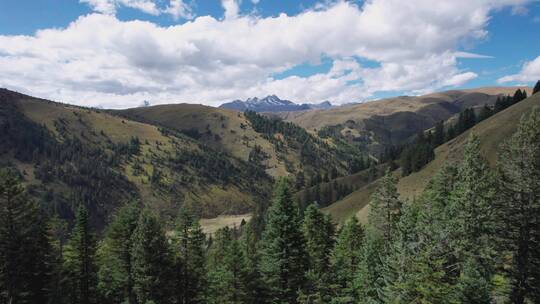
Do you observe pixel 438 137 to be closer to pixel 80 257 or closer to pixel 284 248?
pixel 284 248

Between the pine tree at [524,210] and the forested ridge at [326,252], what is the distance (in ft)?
0.22

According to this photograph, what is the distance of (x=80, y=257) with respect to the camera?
38.2 meters

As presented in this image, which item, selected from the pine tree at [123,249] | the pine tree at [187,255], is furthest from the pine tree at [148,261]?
the pine tree at [187,255]

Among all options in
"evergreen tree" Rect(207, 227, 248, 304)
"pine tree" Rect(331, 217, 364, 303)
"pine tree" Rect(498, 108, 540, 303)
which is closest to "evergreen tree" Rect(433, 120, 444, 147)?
"pine tree" Rect(331, 217, 364, 303)

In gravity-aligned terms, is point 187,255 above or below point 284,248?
below

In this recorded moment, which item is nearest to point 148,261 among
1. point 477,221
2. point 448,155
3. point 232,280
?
point 232,280

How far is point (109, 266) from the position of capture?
40.7 metres

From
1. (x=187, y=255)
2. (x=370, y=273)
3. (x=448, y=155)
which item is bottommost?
(x=187, y=255)

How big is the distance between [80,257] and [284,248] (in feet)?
73.0

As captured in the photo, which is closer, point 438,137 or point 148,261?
point 148,261

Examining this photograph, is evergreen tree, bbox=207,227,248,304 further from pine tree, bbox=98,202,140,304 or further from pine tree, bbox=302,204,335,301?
pine tree, bbox=302,204,335,301

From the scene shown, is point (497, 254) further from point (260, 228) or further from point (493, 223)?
point (260, 228)

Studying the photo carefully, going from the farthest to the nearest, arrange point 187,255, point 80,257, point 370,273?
point 187,255 → point 80,257 → point 370,273

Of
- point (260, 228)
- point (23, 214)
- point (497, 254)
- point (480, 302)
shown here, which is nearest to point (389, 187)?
point (497, 254)
